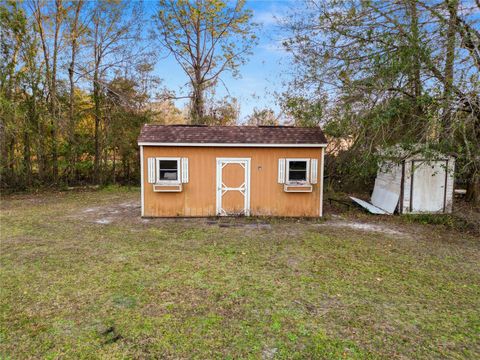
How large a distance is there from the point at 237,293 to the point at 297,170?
17.0ft

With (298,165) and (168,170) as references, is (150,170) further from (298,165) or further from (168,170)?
(298,165)

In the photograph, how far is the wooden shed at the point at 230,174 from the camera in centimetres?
819

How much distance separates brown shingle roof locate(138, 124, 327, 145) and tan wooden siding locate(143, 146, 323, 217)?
0.23m

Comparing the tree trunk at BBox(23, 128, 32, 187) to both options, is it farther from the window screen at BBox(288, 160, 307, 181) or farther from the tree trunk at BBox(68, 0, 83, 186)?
the window screen at BBox(288, 160, 307, 181)

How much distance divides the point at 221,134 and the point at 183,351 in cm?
650

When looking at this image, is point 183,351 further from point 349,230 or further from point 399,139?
point 399,139

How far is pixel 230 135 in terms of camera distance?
8.52 metres

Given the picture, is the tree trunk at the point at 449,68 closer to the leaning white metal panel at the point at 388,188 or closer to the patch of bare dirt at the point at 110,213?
the leaning white metal panel at the point at 388,188

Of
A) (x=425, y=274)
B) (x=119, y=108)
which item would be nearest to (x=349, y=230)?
(x=425, y=274)

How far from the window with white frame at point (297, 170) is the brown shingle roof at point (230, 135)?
0.56 metres

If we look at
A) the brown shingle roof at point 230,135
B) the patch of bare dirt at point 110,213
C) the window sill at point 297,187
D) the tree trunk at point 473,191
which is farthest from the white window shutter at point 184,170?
the tree trunk at point 473,191

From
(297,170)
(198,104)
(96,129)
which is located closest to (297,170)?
(297,170)

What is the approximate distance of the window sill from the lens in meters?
8.25

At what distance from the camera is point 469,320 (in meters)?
3.29
